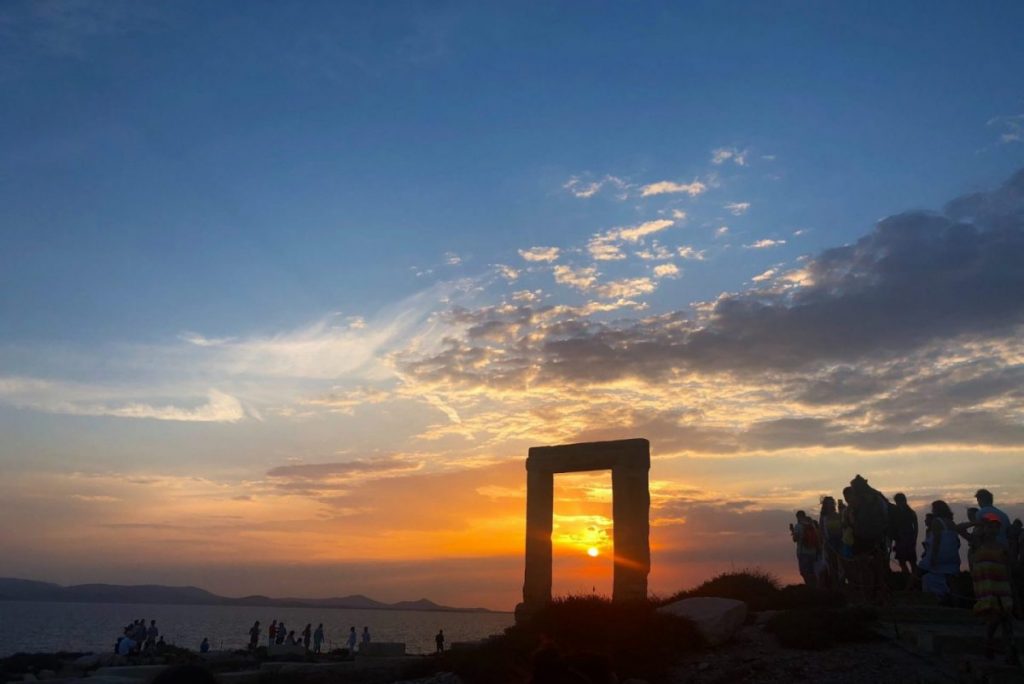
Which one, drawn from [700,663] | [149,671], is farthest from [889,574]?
[149,671]

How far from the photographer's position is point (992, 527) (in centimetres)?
1086

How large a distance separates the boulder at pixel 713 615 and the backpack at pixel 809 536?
3.94 metres

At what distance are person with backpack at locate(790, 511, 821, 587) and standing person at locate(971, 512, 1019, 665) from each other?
23.8 feet

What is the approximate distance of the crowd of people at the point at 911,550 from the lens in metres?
10.8

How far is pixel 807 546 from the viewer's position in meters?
18.4

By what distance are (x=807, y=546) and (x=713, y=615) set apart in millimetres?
5151

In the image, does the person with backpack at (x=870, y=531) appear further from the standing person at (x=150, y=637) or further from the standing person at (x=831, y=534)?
the standing person at (x=150, y=637)

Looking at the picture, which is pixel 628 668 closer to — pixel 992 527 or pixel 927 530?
pixel 992 527

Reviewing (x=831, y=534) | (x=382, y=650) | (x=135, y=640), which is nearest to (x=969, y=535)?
(x=831, y=534)

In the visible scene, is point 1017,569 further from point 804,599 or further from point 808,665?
point 808,665

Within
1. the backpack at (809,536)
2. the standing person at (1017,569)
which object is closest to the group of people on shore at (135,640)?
the backpack at (809,536)

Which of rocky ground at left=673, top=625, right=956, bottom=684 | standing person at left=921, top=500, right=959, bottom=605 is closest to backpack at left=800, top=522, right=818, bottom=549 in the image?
standing person at left=921, top=500, right=959, bottom=605

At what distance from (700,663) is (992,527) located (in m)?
4.77

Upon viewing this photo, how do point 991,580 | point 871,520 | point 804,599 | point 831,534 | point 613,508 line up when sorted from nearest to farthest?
point 991,580, point 871,520, point 804,599, point 831,534, point 613,508
